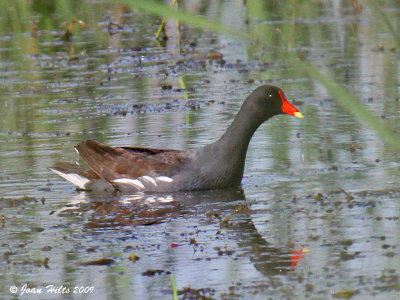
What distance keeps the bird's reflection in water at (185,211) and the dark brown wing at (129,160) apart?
0.73 ft

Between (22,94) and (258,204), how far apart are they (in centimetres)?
562

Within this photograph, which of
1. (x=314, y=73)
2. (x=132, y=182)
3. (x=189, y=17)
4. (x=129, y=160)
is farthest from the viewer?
(x=129, y=160)

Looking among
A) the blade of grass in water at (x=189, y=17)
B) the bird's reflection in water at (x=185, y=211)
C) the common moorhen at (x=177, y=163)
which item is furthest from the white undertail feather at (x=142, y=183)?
the blade of grass in water at (x=189, y=17)

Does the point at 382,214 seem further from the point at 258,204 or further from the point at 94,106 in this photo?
the point at 94,106

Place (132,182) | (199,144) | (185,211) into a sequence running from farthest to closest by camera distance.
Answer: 1. (199,144)
2. (132,182)
3. (185,211)

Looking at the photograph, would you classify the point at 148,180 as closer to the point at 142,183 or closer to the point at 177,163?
the point at 142,183

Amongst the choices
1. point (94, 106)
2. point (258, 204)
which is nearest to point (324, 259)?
point (258, 204)

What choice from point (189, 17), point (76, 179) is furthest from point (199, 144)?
point (189, 17)

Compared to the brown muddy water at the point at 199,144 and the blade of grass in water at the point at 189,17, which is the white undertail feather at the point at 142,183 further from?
the blade of grass in water at the point at 189,17

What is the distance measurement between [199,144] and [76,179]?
1.42 meters

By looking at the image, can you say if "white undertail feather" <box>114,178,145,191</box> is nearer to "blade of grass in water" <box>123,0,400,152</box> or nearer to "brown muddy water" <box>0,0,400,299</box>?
"brown muddy water" <box>0,0,400,299</box>

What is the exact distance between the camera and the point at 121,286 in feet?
17.4

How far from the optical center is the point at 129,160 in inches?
321

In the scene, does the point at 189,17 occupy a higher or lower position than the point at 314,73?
higher
